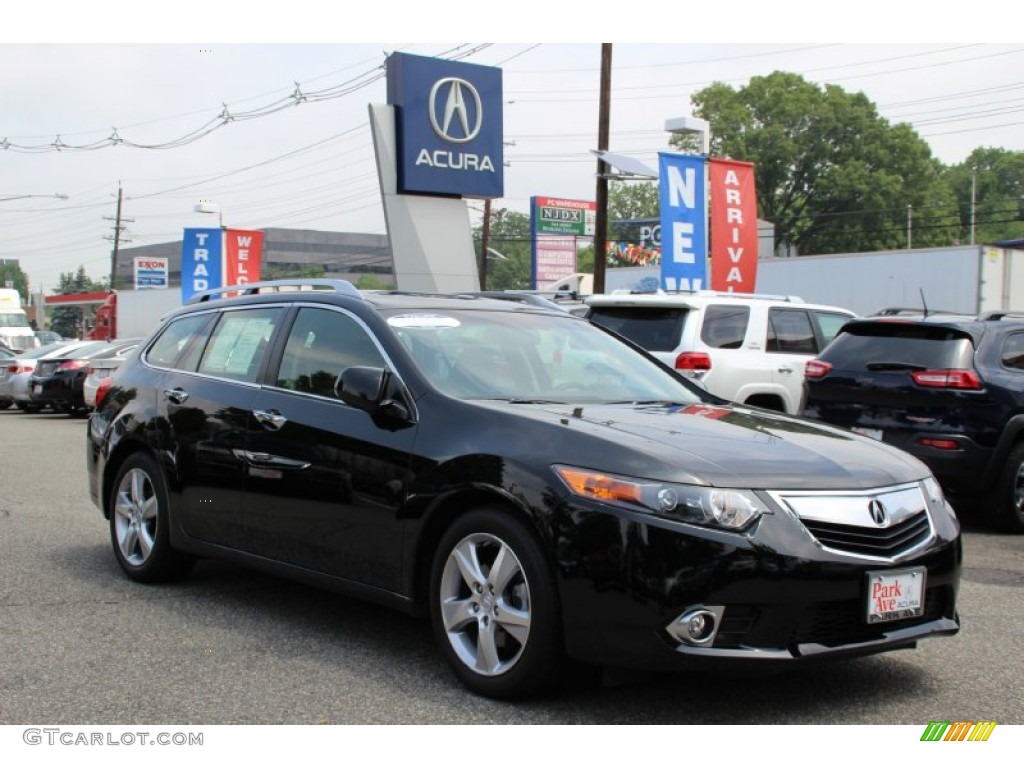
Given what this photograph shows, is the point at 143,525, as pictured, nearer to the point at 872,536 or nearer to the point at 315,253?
the point at 872,536

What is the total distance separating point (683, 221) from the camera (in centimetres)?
1744

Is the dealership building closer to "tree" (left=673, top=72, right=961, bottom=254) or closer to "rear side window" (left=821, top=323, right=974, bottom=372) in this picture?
"tree" (left=673, top=72, right=961, bottom=254)

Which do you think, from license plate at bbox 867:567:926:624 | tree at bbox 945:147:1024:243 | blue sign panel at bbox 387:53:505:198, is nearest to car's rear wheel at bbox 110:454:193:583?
license plate at bbox 867:567:926:624

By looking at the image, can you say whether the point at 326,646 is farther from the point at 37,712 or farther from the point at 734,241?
the point at 734,241

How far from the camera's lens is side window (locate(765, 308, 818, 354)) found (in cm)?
1144

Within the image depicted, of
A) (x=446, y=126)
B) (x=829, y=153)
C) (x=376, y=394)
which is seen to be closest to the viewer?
(x=376, y=394)

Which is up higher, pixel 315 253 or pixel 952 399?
pixel 315 253

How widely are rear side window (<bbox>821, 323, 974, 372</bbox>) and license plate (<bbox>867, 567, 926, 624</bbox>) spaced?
16.0ft

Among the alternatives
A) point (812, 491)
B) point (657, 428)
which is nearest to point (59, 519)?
point (657, 428)

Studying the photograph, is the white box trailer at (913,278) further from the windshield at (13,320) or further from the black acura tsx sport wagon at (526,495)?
the windshield at (13,320)

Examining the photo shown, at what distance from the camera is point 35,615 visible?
18.7 ft

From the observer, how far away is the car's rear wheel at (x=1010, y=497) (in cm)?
849

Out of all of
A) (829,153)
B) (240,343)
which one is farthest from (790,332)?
(829,153)

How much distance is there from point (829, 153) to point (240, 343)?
6791 cm
